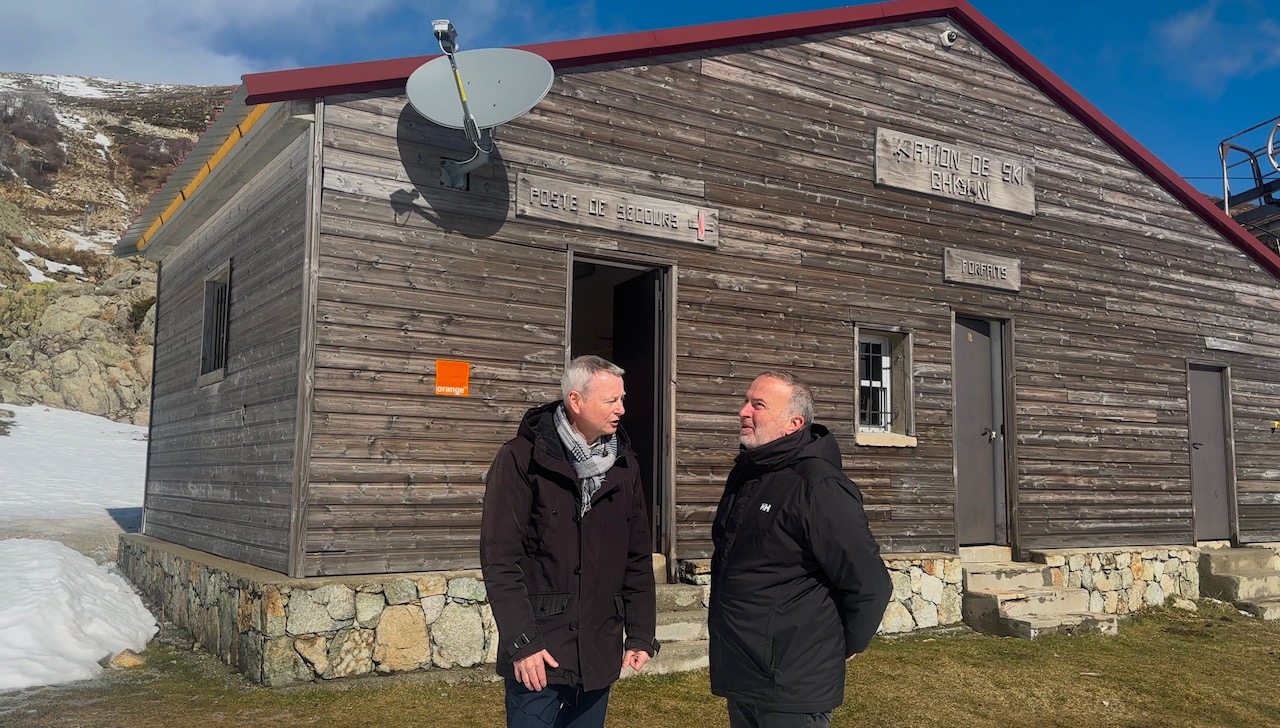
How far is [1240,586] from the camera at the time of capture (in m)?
11.3

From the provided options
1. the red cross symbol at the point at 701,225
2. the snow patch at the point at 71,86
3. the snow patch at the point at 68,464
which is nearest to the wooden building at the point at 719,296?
the red cross symbol at the point at 701,225

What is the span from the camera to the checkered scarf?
3.26 metres

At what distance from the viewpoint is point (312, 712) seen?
6070mm

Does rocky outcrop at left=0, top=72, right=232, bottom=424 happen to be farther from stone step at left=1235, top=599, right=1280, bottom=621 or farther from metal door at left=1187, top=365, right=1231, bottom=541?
metal door at left=1187, top=365, right=1231, bottom=541

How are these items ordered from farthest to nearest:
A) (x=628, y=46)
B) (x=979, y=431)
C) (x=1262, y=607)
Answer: (x=1262, y=607)
(x=979, y=431)
(x=628, y=46)

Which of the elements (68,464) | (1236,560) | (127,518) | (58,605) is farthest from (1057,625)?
(68,464)

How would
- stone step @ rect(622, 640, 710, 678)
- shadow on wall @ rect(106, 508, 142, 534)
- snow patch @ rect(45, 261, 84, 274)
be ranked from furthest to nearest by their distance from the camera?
snow patch @ rect(45, 261, 84, 274), shadow on wall @ rect(106, 508, 142, 534), stone step @ rect(622, 640, 710, 678)

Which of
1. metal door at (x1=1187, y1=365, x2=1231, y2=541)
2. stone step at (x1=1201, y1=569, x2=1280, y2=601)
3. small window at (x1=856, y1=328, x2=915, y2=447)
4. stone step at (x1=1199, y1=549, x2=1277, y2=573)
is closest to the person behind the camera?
small window at (x1=856, y1=328, x2=915, y2=447)

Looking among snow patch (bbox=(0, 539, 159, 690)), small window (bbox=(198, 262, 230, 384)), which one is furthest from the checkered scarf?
small window (bbox=(198, 262, 230, 384))

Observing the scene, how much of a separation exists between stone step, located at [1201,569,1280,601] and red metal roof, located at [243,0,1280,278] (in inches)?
175

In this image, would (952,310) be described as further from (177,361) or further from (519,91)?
(177,361)

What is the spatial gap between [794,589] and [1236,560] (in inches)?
444

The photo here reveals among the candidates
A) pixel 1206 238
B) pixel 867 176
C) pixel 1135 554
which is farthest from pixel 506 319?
pixel 1206 238

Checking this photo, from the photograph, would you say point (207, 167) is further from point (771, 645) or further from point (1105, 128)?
point (1105, 128)
